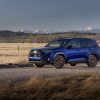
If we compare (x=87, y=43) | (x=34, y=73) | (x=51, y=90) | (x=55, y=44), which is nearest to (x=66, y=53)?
(x=55, y=44)

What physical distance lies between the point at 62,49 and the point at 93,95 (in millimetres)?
12318

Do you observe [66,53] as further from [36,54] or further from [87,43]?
[87,43]

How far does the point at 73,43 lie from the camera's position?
30969 mm

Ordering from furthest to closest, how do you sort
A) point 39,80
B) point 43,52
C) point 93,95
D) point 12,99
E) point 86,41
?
point 86,41 < point 43,52 < point 39,80 < point 93,95 < point 12,99

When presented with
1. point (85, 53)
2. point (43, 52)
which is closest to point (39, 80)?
point (43, 52)

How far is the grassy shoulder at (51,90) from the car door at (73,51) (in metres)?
9.69

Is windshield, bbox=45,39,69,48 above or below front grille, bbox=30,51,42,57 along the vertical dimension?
above

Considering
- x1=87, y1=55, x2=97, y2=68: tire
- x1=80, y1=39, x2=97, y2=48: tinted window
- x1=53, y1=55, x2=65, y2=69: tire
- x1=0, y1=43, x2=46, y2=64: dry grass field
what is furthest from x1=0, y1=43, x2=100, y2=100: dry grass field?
x1=0, y1=43, x2=46, y2=64: dry grass field

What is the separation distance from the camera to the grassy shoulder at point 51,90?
17.1m

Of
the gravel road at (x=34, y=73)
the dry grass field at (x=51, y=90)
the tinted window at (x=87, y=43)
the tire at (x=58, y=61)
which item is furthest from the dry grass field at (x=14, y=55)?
the dry grass field at (x=51, y=90)

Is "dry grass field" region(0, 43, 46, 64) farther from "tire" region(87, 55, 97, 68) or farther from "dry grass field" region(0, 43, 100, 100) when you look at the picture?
"dry grass field" region(0, 43, 100, 100)

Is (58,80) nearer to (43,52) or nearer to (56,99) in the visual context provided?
(56,99)

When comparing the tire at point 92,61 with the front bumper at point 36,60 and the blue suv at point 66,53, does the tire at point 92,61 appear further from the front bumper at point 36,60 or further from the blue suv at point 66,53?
the front bumper at point 36,60

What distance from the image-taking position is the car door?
3039cm
